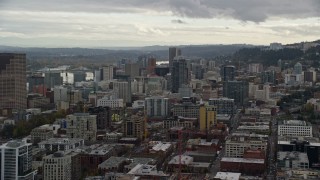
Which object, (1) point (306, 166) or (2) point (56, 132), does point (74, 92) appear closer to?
(2) point (56, 132)

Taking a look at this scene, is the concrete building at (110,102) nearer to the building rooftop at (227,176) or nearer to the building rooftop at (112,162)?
the building rooftop at (112,162)

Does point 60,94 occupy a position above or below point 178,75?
below

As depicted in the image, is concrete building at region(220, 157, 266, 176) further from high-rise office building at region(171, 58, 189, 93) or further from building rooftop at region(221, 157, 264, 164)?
high-rise office building at region(171, 58, 189, 93)

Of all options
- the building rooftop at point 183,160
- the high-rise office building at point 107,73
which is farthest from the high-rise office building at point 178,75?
the building rooftop at point 183,160

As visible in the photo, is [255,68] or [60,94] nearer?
[60,94]

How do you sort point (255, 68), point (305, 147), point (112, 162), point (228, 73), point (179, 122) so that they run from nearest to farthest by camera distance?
point (112, 162) → point (305, 147) → point (179, 122) → point (228, 73) → point (255, 68)

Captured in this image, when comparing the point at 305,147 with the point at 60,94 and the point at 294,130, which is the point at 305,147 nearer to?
the point at 294,130

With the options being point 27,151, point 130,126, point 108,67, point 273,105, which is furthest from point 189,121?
point 108,67

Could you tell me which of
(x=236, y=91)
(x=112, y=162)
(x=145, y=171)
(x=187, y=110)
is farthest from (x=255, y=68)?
(x=145, y=171)
